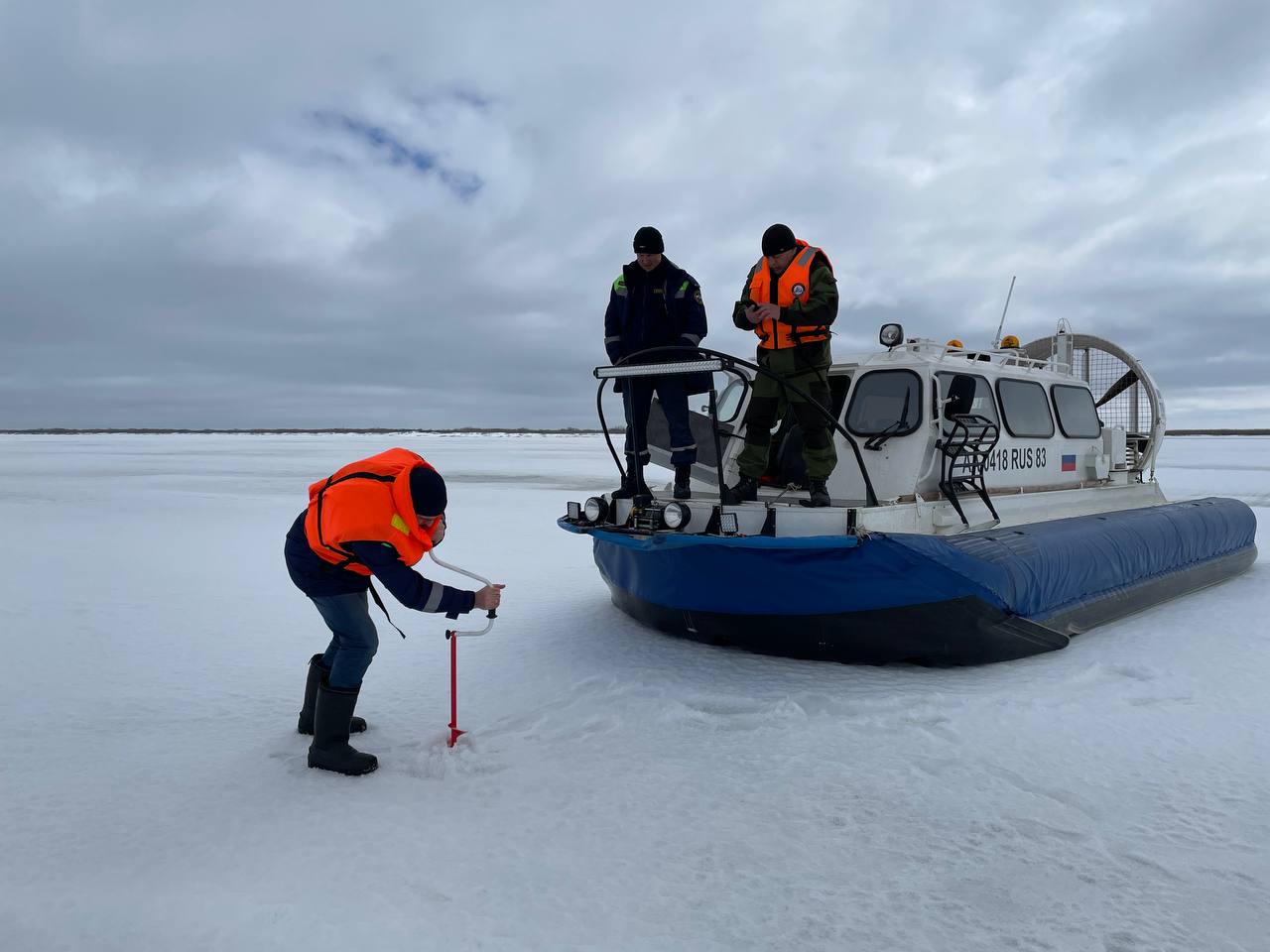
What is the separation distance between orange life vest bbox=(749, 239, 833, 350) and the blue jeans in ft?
7.56

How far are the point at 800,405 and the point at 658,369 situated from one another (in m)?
0.74

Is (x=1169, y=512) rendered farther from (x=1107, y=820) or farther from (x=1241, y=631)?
(x=1107, y=820)

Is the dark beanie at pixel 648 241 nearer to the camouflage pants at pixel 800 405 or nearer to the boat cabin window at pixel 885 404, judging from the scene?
the camouflage pants at pixel 800 405

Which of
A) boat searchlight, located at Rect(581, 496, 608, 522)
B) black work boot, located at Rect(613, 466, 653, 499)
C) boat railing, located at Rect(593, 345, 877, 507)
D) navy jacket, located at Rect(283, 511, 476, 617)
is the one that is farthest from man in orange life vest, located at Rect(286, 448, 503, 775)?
black work boot, located at Rect(613, 466, 653, 499)

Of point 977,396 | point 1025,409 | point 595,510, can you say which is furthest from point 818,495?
point 1025,409

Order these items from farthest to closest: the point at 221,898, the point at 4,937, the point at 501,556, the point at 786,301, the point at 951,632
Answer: the point at 501,556, the point at 786,301, the point at 951,632, the point at 221,898, the point at 4,937

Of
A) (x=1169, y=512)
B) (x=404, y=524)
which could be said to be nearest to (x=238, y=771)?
(x=404, y=524)

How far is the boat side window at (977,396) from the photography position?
477 cm

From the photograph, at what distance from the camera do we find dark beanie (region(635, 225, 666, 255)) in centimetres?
411

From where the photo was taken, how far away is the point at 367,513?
106 inches

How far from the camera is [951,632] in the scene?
3838 mm

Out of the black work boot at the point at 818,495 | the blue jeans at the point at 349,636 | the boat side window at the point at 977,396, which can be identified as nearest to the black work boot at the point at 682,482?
the black work boot at the point at 818,495

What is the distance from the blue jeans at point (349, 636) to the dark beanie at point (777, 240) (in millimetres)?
2501

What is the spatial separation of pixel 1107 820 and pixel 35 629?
5.04 m
